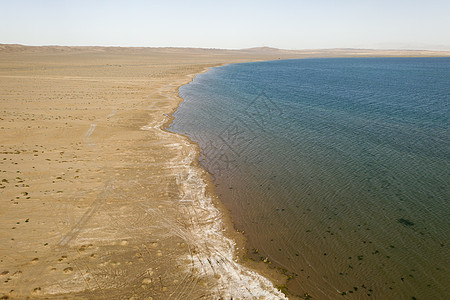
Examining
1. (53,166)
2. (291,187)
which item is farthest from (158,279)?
(53,166)

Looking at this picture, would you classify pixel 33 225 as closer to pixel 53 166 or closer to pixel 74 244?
pixel 74 244

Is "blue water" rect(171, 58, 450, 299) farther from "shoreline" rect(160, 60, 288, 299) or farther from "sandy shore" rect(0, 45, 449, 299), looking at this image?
"sandy shore" rect(0, 45, 449, 299)

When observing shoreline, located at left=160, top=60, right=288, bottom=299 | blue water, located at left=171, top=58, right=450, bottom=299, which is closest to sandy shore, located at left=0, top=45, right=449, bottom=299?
shoreline, located at left=160, top=60, right=288, bottom=299

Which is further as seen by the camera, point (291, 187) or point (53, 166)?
point (53, 166)

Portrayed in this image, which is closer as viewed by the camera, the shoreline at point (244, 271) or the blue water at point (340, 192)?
the shoreline at point (244, 271)

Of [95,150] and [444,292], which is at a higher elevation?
[95,150]

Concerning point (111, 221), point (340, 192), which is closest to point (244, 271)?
point (111, 221)

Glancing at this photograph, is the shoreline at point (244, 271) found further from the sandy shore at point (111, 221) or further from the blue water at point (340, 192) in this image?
the blue water at point (340, 192)

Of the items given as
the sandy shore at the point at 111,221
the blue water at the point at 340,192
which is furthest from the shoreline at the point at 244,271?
the blue water at the point at 340,192

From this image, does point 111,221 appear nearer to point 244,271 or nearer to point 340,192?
point 244,271

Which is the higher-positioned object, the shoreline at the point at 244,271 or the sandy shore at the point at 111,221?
the sandy shore at the point at 111,221
